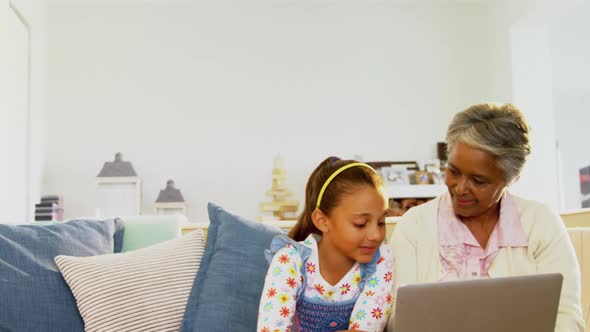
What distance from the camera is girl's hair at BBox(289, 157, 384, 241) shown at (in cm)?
193

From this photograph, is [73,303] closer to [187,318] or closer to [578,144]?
[187,318]

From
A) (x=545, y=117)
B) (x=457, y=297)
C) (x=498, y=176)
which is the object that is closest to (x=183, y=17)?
(x=545, y=117)

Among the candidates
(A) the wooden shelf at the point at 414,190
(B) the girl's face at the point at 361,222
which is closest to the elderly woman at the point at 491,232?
(B) the girl's face at the point at 361,222

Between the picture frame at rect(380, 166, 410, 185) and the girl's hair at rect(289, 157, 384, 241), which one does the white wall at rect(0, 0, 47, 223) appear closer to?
the picture frame at rect(380, 166, 410, 185)

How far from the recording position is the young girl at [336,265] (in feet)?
6.17

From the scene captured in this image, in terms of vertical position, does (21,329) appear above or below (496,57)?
below

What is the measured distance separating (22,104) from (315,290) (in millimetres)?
4432

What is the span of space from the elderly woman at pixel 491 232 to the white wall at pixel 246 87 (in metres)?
4.64

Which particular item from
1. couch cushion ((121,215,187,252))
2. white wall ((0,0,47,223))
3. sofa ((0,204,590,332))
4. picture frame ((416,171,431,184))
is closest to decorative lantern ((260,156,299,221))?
picture frame ((416,171,431,184))

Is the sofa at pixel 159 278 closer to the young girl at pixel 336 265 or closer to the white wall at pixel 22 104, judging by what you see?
the young girl at pixel 336 265

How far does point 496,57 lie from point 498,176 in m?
4.95

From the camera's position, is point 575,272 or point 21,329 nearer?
point 575,272

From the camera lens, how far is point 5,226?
226cm

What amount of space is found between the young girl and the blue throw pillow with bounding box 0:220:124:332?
65 cm
